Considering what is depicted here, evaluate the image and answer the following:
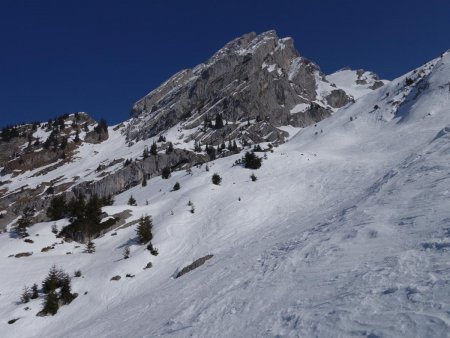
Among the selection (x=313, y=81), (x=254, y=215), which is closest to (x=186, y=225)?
A: (x=254, y=215)

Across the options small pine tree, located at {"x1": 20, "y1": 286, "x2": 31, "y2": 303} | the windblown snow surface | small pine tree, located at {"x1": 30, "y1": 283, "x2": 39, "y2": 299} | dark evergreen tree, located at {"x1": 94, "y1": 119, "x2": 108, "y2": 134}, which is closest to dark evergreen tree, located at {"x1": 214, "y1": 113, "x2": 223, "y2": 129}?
dark evergreen tree, located at {"x1": 94, "y1": 119, "x2": 108, "y2": 134}

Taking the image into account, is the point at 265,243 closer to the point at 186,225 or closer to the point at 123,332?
the point at 123,332

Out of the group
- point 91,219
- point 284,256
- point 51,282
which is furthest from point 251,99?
point 284,256

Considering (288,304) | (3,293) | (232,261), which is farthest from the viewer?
(3,293)

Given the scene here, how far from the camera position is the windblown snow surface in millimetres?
10086

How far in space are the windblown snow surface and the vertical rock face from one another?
228ft

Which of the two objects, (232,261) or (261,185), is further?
(261,185)

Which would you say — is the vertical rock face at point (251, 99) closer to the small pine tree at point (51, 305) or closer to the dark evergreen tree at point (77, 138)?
the dark evergreen tree at point (77, 138)

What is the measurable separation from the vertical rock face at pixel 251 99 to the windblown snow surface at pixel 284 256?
69415 millimetres

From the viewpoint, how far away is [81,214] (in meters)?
39.4

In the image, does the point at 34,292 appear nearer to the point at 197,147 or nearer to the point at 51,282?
the point at 51,282

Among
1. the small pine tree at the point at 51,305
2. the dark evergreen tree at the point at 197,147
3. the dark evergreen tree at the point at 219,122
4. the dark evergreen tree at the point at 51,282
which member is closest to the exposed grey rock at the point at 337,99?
the dark evergreen tree at the point at 219,122

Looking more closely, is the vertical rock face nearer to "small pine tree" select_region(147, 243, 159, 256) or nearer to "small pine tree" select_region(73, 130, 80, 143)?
"small pine tree" select_region(73, 130, 80, 143)

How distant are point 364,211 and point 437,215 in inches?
164
